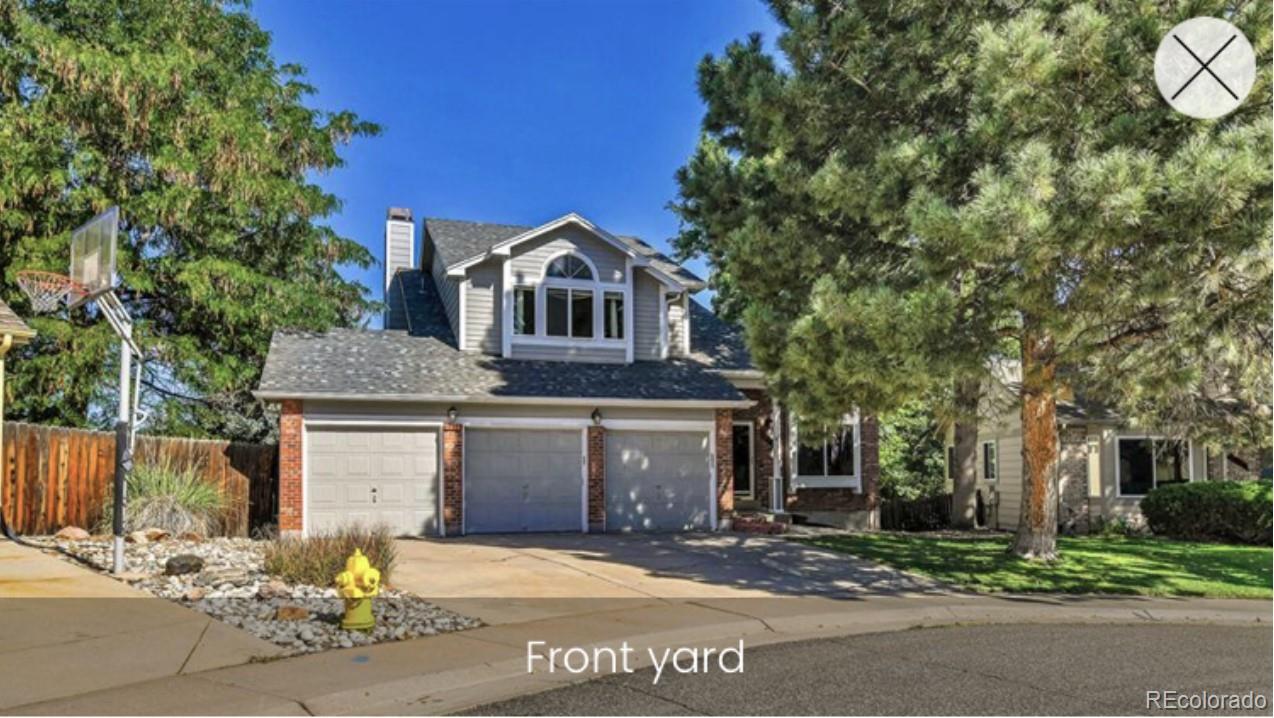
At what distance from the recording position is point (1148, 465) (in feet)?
79.7

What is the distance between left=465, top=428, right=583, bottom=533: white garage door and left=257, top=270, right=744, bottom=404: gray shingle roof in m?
0.93

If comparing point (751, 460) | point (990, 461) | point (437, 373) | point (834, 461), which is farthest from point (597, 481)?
point (990, 461)

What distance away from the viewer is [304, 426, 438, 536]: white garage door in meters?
17.7

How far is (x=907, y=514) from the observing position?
24.7m

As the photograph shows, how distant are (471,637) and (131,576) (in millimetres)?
4797

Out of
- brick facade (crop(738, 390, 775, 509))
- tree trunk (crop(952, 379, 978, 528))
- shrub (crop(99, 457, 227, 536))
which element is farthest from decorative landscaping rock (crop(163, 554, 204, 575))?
tree trunk (crop(952, 379, 978, 528))

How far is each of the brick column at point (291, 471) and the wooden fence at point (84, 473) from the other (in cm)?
131

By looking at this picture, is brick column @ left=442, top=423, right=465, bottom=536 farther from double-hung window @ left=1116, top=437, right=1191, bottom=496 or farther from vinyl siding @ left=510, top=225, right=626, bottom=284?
double-hung window @ left=1116, top=437, right=1191, bottom=496

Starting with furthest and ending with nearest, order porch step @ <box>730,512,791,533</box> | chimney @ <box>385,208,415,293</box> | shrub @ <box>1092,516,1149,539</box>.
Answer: chimney @ <box>385,208,415,293</box> → shrub @ <box>1092,516,1149,539</box> → porch step @ <box>730,512,791,533</box>

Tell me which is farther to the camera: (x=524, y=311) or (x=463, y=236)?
(x=463, y=236)

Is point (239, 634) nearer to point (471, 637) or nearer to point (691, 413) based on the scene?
point (471, 637)

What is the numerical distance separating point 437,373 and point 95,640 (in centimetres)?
1110

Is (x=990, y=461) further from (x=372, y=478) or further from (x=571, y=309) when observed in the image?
(x=372, y=478)

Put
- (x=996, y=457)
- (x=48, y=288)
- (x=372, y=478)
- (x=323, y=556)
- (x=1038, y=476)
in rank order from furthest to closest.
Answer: (x=996, y=457)
(x=372, y=478)
(x=1038, y=476)
(x=48, y=288)
(x=323, y=556)
